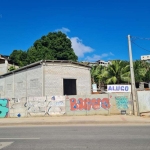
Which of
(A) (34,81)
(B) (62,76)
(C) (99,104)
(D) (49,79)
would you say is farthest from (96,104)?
(A) (34,81)

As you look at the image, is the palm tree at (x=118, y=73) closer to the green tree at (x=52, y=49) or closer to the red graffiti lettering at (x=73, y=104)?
the green tree at (x=52, y=49)

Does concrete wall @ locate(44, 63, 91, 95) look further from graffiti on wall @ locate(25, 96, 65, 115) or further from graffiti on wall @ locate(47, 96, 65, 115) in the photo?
graffiti on wall @ locate(47, 96, 65, 115)

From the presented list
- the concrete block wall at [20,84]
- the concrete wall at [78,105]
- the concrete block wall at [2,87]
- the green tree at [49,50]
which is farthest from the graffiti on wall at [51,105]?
the green tree at [49,50]

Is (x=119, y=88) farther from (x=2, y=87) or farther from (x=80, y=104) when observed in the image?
(x=2, y=87)

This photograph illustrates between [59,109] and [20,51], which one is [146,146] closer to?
[59,109]

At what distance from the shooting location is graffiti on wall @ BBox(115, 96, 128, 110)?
1727 cm

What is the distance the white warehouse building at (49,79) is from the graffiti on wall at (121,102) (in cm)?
584

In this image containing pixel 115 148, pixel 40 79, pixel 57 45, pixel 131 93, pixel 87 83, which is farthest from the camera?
pixel 57 45

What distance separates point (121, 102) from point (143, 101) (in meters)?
2.03

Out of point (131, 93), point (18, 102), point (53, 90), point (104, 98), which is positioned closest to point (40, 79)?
point (53, 90)

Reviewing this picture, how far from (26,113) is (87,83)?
27.4 feet

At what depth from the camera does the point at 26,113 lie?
17750 mm

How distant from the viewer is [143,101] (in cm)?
1738

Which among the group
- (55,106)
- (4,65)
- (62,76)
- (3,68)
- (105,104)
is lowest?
(55,106)
